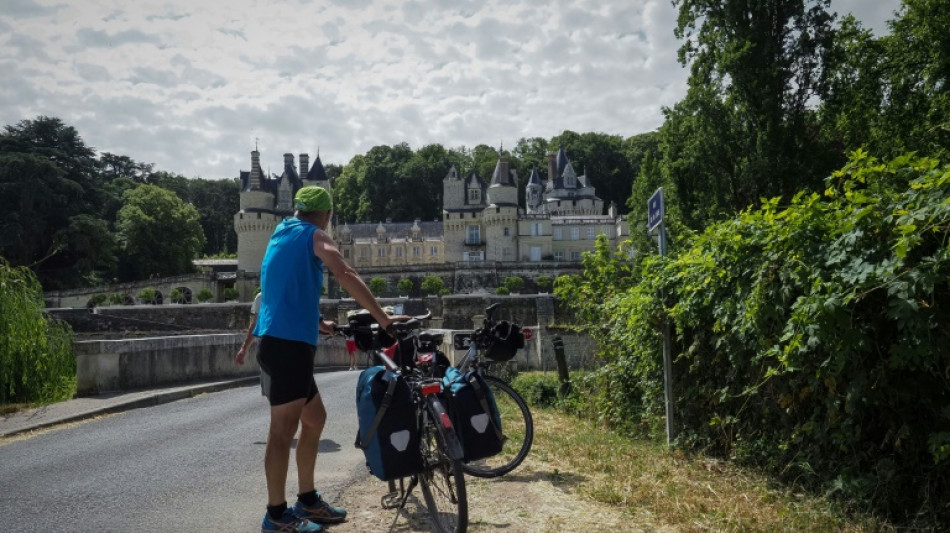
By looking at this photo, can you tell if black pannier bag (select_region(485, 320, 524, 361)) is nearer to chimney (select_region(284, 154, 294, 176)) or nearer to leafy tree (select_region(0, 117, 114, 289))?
leafy tree (select_region(0, 117, 114, 289))

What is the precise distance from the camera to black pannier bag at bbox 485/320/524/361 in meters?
4.94

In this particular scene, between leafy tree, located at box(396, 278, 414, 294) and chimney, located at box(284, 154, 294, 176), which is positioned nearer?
leafy tree, located at box(396, 278, 414, 294)

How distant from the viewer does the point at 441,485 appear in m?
3.89

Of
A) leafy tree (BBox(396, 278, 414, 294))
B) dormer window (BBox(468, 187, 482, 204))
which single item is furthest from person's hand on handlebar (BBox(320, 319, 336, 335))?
dormer window (BBox(468, 187, 482, 204))

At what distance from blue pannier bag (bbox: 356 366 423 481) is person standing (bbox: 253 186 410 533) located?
1.11ft

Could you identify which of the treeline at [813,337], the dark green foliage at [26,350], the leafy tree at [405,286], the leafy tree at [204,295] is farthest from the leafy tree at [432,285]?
the treeline at [813,337]

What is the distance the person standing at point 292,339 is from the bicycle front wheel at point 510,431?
1.47 m

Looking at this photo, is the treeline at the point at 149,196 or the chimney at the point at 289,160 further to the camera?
the chimney at the point at 289,160

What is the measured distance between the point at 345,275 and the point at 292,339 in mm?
425

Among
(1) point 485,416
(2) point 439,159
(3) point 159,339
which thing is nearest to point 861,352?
(1) point 485,416

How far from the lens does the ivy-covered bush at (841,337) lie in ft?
11.8

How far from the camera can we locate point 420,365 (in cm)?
461

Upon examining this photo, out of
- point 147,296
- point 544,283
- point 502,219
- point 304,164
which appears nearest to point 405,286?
point 544,283

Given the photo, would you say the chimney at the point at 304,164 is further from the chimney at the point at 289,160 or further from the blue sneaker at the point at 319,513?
the blue sneaker at the point at 319,513
